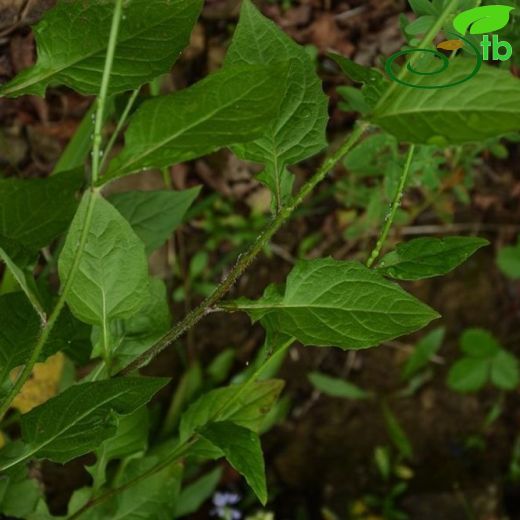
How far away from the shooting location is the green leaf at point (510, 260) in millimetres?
2543

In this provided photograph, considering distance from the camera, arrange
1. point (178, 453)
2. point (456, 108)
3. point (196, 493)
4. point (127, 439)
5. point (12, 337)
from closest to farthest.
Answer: point (456, 108)
point (12, 337)
point (178, 453)
point (127, 439)
point (196, 493)

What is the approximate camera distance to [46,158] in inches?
82.9

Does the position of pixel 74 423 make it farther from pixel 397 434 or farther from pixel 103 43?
pixel 397 434

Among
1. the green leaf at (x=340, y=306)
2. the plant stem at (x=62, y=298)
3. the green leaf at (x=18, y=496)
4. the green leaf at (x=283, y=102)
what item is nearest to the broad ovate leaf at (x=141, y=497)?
the green leaf at (x=18, y=496)

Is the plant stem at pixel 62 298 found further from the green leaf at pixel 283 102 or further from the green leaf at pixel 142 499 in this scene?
the green leaf at pixel 142 499

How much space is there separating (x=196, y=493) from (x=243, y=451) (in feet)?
4.00

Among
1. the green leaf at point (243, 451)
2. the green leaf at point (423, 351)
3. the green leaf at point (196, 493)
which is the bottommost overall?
the green leaf at point (423, 351)

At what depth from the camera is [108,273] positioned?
111 centimetres

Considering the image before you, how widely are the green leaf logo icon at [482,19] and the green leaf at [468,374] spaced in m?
1.72

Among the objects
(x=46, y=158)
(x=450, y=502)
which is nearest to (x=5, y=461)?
(x=46, y=158)

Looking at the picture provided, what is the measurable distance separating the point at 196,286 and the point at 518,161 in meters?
1.15

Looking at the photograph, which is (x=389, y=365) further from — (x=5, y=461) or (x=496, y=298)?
(x=5, y=461)

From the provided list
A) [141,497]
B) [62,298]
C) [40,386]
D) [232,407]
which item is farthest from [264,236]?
[40,386]

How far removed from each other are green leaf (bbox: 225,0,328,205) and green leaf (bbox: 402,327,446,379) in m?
1.64
